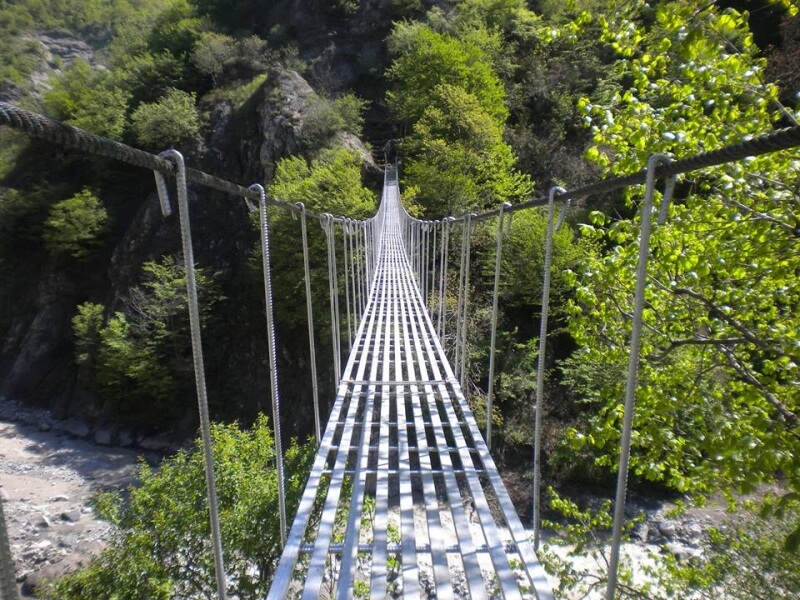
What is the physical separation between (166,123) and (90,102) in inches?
183

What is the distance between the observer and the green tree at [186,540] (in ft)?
14.5

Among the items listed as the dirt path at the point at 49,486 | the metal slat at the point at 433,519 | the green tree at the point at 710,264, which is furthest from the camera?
the dirt path at the point at 49,486

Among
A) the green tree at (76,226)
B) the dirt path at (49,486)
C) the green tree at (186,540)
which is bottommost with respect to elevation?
the dirt path at (49,486)

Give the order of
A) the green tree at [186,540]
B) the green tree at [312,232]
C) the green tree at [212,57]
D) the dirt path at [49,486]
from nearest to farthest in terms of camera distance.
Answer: the green tree at [186,540], the dirt path at [49,486], the green tree at [312,232], the green tree at [212,57]

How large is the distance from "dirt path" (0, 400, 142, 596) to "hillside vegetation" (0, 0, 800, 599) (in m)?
1.10

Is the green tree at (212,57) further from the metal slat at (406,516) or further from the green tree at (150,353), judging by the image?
the metal slat at (406,516)

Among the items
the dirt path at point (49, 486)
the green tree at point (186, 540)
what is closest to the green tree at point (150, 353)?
the dirt path at point (49, 486)

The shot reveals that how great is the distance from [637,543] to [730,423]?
5019mm

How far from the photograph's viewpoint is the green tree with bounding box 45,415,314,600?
14.5ft

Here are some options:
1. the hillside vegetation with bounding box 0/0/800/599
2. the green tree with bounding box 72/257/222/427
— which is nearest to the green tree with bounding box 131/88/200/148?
the hillside vegetation with bounding box 0/0/800/599

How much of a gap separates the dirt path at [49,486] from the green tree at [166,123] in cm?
887

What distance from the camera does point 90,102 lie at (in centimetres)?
1727

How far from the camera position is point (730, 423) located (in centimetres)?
214

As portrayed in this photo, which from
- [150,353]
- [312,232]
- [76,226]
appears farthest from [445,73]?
[76,226]
